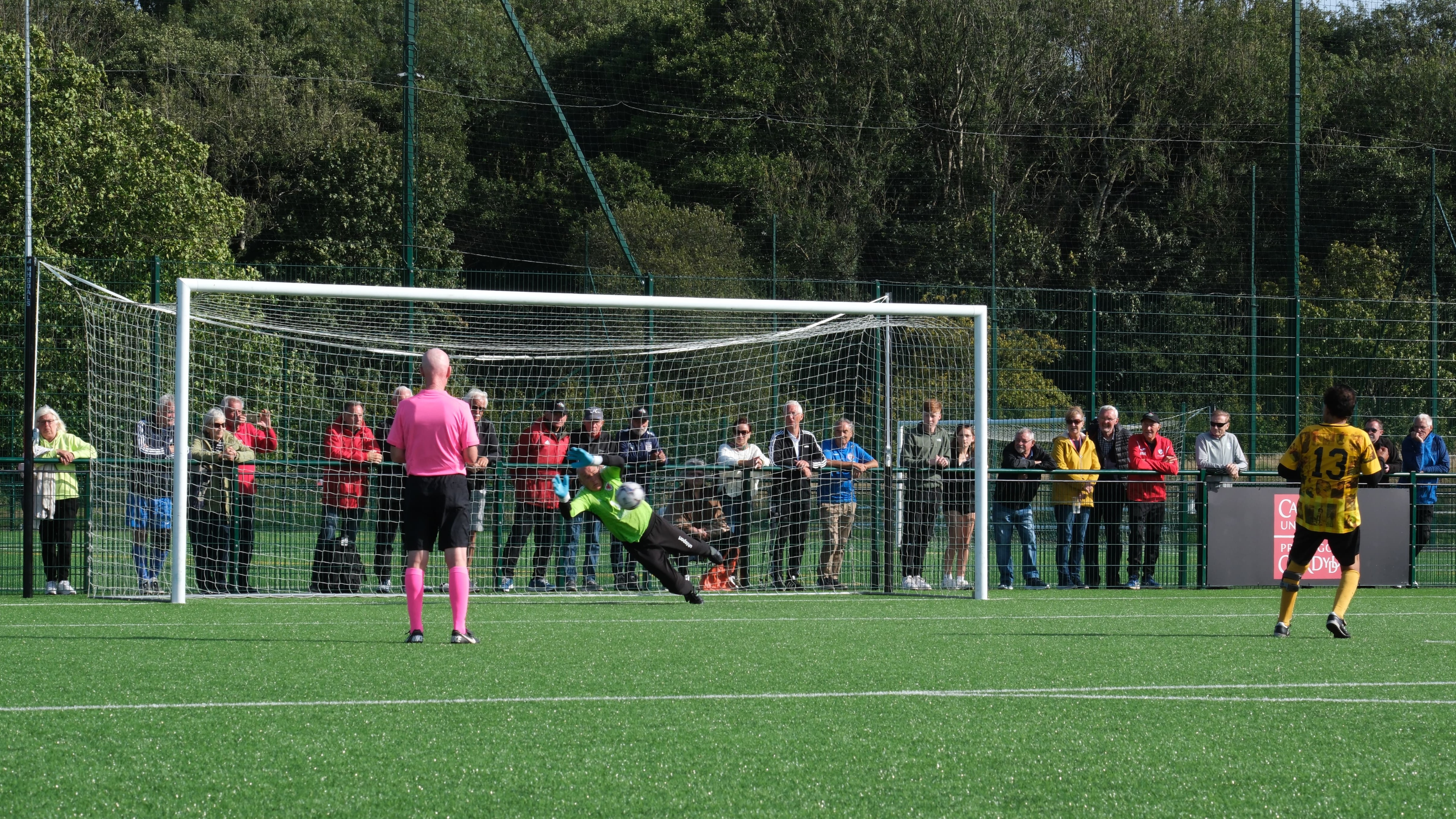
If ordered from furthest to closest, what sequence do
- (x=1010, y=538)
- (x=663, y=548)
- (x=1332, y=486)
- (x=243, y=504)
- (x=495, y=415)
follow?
(x=495, y=415) < (x=1010, y=538) < (x=243, y=504) < (x=663, y=548) < (x=1332, y=486)

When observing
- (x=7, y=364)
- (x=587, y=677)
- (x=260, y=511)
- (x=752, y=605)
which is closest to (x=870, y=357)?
(x=752, y=605)

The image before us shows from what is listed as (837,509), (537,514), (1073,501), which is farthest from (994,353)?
(537,514)

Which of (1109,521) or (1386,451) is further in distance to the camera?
(1386,451)

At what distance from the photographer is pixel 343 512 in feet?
41.0

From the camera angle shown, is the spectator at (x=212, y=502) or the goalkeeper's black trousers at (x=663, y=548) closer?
the goalkeeper's black trousers at (x=663, y=548)

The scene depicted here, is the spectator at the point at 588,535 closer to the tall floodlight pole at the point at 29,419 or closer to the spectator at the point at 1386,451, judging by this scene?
the tall floodlight pole at the point at 29,419

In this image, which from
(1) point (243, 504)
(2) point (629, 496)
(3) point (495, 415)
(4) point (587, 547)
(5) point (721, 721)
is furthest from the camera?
(3) point (495, 415)

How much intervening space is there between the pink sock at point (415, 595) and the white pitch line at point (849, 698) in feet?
6.51

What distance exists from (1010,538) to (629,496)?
16.9 ft

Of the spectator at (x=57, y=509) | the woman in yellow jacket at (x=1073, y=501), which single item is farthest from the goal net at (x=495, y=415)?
the woman in yellow jacket at (x=1073, y=501)

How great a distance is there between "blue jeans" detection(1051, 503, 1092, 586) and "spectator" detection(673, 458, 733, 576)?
3371 millimetres

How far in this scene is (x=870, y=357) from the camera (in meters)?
14.8

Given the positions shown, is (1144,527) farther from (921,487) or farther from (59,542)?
(59,542)

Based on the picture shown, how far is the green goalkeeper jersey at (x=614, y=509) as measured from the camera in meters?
10.4
